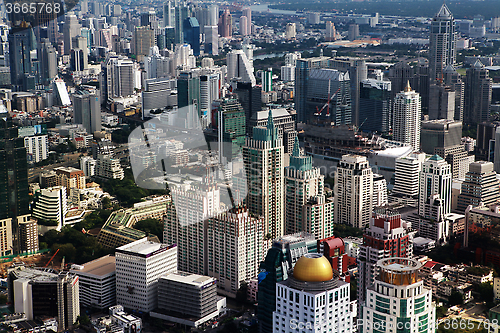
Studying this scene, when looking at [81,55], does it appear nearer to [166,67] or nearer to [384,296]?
[166,67]

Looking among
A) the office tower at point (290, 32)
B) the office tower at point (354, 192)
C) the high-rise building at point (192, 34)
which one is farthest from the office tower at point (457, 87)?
the office tower at point (290, 32)

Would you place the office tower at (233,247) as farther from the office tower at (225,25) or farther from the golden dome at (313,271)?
the office tower at (225,25)

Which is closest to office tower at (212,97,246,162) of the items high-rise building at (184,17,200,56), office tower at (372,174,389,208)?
office tower at (372,174,389,208)

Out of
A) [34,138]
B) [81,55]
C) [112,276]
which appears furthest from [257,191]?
[81,55]

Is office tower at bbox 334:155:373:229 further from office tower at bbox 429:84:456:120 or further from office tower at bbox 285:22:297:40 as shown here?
office tower at bbox 285:22:297:40

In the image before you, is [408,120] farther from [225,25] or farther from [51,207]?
[225,25]
